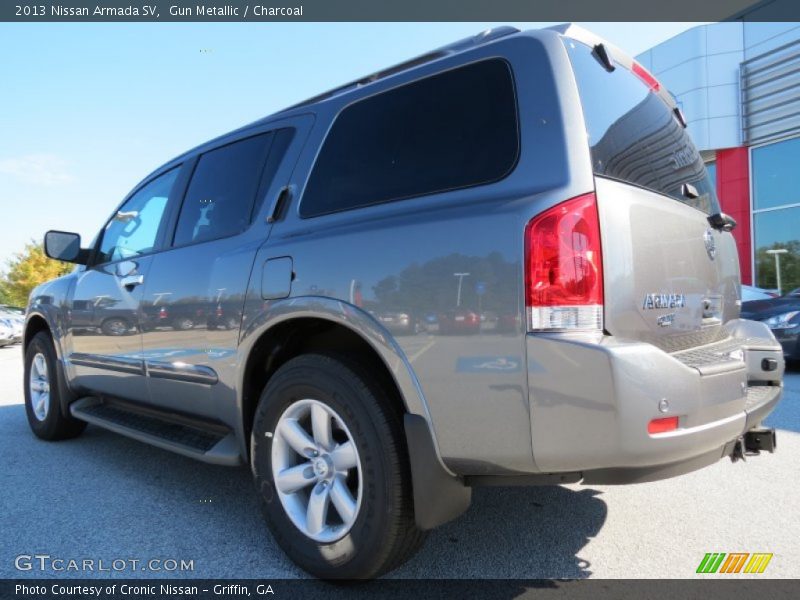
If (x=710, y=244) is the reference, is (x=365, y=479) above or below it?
below

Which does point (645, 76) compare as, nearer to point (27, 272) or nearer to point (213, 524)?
point (213, 524)

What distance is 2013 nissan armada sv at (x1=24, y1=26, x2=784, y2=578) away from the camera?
175 cm

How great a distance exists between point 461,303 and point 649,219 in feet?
2.46

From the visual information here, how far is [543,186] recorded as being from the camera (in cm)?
180

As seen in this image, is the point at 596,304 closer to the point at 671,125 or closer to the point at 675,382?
the point at 675,382

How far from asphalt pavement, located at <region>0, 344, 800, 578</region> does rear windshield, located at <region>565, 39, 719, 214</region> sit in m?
1.48

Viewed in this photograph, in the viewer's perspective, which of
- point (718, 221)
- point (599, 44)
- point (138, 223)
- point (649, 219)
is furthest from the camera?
point (138, 223)

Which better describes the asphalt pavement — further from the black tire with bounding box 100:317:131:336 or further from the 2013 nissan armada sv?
the black tire with bounding box 100:317:131:336

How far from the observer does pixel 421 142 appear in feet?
7.18

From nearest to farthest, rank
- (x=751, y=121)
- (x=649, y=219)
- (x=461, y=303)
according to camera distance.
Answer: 1. (x=461, y=303)
2. (x=649, y=219)
3. (x=751, y=121)

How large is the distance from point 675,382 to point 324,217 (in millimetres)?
1436

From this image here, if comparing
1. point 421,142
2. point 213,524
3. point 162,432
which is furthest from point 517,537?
point 162,432

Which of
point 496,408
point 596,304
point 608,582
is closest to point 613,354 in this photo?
point 596,304

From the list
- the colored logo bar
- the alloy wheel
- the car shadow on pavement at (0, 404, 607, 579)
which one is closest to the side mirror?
the car shadow on pavement at (0, 404, 607, 579)
